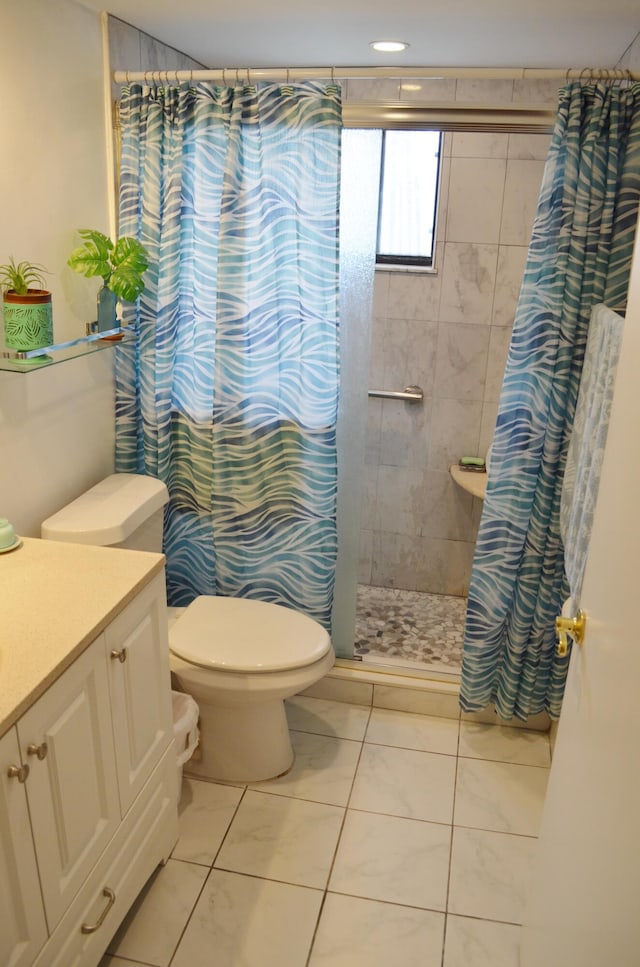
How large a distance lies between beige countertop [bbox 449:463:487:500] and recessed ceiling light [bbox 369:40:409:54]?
63.4 inches

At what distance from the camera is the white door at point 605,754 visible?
104cm

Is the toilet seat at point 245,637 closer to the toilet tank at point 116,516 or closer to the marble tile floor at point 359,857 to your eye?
the toilet tank at point 116,516

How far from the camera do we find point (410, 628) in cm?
335

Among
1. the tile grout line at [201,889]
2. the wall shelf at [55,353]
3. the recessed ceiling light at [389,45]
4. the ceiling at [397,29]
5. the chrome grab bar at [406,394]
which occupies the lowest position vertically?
the tile grout line at [201,889]

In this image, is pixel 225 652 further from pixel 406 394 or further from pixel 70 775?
pixel 406 394

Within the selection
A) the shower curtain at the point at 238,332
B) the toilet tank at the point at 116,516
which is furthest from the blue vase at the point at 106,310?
the toilet tank at the point at 116,516

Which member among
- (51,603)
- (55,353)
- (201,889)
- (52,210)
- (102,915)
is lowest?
(201,889)

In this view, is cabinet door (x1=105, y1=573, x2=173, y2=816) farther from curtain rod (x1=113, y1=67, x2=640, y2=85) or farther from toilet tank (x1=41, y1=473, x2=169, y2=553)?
curtain rod (x1=113, y1=67, x2=640, y2=85)

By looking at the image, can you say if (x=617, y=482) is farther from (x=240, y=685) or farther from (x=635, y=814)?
(x=240, y=685)

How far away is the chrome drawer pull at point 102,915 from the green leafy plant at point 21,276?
140 cm

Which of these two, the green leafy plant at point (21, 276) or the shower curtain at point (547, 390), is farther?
the shower curtain at point (547, 390)

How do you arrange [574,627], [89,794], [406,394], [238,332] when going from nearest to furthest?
1. [574,627]
2. [89,794]
3. [238,332]
4. [406,394]

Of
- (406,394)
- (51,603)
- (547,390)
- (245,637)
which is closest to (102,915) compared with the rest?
(51,603)

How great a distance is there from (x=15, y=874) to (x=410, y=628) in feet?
7.10
